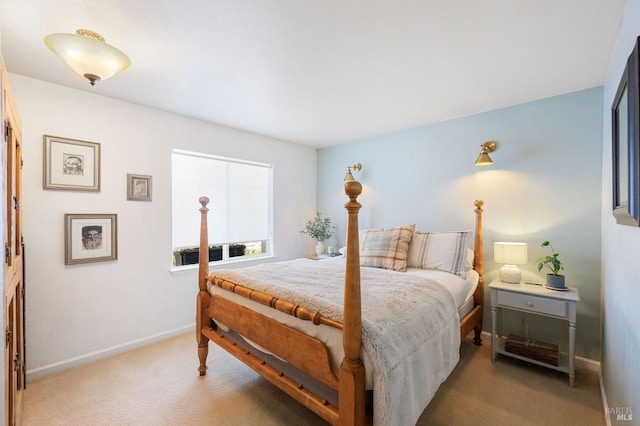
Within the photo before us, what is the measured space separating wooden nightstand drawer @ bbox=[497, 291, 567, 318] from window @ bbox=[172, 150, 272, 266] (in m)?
2.87

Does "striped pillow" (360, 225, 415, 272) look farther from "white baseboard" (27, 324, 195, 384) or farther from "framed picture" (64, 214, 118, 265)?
"framed picture" (64, 214, 118, 265)

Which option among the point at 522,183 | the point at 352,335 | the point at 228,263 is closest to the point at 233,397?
the point at 352,335

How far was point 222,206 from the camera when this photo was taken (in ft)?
11.5

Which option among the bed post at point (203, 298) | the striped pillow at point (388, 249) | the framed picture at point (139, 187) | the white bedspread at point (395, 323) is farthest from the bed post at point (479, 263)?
the framed picture at point (139, 187)

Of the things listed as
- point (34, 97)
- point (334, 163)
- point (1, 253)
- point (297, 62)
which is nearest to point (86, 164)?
point (34, 97)

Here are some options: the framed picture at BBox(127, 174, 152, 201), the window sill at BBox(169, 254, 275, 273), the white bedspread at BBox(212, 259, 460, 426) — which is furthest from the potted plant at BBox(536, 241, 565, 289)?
the framed picture at BBox(127, 174, 152, 201)

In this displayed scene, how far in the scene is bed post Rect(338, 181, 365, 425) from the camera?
1197 millimetres

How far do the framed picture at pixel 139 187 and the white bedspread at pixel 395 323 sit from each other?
1.31 meters

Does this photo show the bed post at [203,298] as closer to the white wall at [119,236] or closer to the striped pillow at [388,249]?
the white wall at [119,236]

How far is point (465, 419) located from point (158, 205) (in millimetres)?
3203

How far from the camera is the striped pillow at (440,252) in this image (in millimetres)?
2536

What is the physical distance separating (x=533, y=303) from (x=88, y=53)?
3506 mm

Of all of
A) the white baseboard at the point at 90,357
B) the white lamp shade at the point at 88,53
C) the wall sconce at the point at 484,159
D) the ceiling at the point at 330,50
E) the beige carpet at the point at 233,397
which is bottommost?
the beige carpet at the point at 233,397

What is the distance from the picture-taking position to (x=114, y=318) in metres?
2.61
